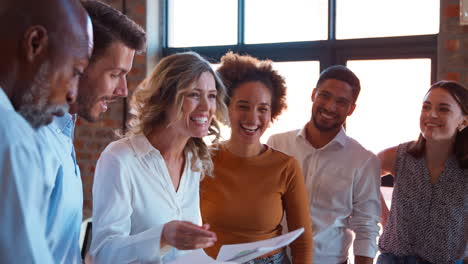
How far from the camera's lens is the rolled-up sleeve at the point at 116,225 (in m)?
1.22

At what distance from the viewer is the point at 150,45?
3445mm

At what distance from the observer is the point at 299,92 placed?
316 centimetres

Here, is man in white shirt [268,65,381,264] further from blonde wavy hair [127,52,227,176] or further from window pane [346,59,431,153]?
window pane [346,59,431,153]

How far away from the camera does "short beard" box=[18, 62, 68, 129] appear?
29.2 inches

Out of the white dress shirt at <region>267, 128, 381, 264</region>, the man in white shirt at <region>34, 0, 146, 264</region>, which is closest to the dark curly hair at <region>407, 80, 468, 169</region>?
the white dress shirt at <region>267, 128, 381, 264</region>

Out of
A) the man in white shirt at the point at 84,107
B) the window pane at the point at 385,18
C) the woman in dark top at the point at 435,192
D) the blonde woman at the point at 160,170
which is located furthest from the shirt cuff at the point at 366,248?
the window pane at the point at 385,18

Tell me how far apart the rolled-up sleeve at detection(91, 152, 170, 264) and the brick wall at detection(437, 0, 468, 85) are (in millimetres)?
1973

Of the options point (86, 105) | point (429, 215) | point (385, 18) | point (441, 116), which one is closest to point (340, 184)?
point (429, 215)

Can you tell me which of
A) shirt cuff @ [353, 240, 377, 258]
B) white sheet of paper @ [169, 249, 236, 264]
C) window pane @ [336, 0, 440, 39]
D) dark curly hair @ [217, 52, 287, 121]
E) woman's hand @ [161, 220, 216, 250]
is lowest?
shirt cuff @ [353, 240, 377, 258]

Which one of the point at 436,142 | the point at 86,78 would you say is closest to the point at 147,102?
the point at 86,78

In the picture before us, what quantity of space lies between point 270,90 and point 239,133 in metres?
0.22

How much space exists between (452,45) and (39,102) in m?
2.38

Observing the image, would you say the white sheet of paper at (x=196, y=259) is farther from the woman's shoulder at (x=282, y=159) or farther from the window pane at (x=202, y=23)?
the window pane at (x=202, y=23)

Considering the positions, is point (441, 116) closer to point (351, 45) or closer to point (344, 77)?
point (344, 77)
